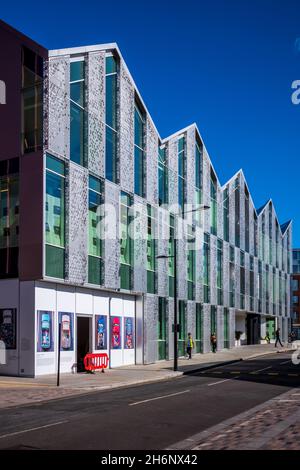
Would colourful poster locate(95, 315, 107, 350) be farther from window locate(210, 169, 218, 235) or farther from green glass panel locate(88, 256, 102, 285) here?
window locate(210, 169, 218, 235)

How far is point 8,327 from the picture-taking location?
26.9m

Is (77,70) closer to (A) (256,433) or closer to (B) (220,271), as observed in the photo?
(A) (256,433)

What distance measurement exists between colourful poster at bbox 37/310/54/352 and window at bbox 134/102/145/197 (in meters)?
11.2

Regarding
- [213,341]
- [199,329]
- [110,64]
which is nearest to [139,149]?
[110,64]

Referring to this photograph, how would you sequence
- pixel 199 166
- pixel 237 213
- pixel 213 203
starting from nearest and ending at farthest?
pixel 199 166 → pixel 213 203 → pixel 237 213

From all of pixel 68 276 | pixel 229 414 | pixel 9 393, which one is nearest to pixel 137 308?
pixel 68 276

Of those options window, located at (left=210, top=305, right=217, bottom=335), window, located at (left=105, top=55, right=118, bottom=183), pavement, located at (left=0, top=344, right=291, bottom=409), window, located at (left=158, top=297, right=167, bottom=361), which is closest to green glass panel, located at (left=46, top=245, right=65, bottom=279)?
pavement, located at (left=0, top=344, right=291, bottom=409)

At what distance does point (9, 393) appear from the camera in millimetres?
20234

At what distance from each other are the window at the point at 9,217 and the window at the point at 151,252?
1113cm

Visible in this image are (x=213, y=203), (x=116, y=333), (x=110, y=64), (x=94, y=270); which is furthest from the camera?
(x=213, y=203)

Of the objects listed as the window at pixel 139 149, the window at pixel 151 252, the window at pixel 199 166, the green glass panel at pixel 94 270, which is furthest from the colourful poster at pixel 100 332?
the window at pixel 199 166

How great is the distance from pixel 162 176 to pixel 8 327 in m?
16.7

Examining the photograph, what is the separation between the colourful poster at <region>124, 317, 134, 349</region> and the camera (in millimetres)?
34438
